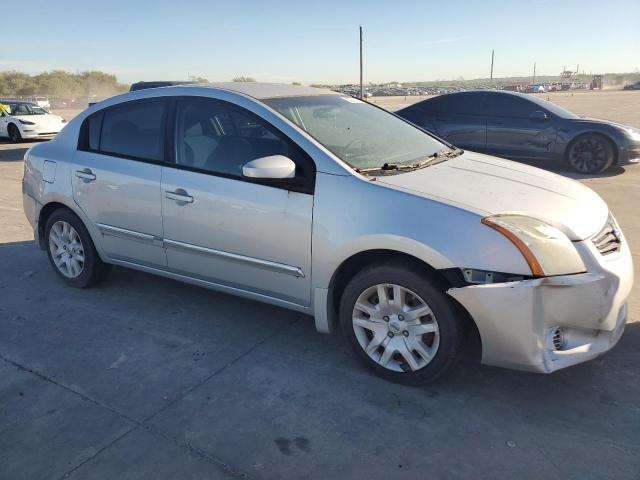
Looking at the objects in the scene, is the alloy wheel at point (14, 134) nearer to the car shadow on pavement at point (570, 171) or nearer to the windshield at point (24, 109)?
the windshield at point (24, 109)

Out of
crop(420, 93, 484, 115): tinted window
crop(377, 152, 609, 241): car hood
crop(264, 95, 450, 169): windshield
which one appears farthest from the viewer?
crop(420, 93, 484, 115): tinted window

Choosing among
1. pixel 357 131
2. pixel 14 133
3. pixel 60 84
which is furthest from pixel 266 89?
pixel 60 84

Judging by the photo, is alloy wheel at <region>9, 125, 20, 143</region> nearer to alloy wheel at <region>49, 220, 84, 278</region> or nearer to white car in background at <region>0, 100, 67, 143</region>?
white car in background at <region>0, 100, 67, 143</region>

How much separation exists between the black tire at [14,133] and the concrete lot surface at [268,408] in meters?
15.1

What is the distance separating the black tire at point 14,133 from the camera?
17.0 meters

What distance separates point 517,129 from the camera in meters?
9.37

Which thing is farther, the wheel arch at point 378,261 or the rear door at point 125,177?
the rear door at point 125,177

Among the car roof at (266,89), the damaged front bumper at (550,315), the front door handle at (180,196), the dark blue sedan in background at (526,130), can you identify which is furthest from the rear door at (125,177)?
the dark blue sedan in background at (526,130)

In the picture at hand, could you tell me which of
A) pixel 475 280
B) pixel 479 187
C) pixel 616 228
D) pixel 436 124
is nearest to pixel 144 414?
pixel 475 280

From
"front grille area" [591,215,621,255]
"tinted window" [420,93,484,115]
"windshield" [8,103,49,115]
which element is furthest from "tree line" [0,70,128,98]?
"front grille area" [591,215,621,255]

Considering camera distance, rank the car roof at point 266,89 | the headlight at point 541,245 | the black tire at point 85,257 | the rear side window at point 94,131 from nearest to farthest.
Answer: the headlight at point 541,245 → the car roof at point 266,89 → the rear side window at point 94,131 → the black tire at point 85,257

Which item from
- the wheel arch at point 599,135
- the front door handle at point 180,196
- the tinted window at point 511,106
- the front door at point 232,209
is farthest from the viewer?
the tinted window at point 511,106

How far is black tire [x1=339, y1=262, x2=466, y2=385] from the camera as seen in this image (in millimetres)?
2846

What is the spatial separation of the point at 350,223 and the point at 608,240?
143 cm
